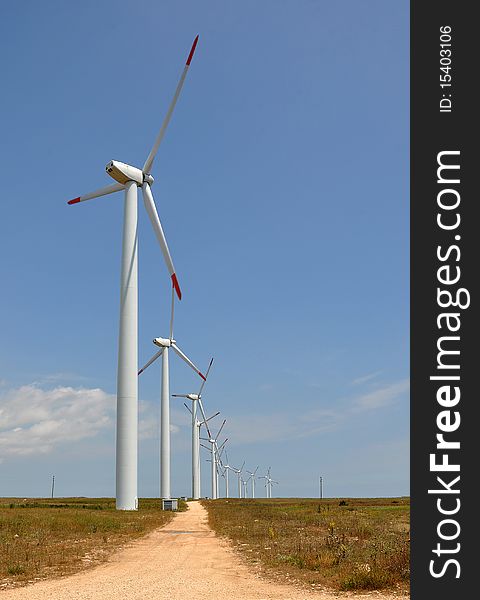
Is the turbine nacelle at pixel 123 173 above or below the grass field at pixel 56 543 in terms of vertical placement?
above

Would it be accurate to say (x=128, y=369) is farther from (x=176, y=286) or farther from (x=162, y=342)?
(x=162, y=342)

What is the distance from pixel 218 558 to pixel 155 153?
178ft

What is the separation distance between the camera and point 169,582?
22.5 metres

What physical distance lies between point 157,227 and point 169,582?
51613 millimetres

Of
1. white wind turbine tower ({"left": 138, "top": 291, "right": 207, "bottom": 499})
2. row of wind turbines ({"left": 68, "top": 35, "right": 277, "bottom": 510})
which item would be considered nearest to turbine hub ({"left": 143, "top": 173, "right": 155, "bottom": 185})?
row of wind turbines ({"left": 68, "top": 35, "right": 277, "bottom": 510})

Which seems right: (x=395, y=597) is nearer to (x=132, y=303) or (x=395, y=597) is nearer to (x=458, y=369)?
(x=458, y=369)

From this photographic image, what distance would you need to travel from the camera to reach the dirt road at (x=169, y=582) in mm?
19734

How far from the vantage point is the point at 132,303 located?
224 ft

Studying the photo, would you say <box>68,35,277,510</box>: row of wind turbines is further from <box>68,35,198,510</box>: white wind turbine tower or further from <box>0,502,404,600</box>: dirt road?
<box>0,502,404,600</box>: dirt road

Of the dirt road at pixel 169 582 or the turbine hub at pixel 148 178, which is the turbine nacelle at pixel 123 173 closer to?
the turbine hub at pixel 148 178

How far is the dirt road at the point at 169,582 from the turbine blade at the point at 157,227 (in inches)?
1398

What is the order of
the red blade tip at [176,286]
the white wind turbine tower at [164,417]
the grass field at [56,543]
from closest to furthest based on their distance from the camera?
the grass field at [56,543] → the red blade tip at [176,286] → the white wind turbine tower at [164,417]

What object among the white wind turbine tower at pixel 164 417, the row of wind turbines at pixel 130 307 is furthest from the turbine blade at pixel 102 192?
the white wind turbine tower at pixel 164 417

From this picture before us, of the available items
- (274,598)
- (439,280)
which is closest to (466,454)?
(439,280)
